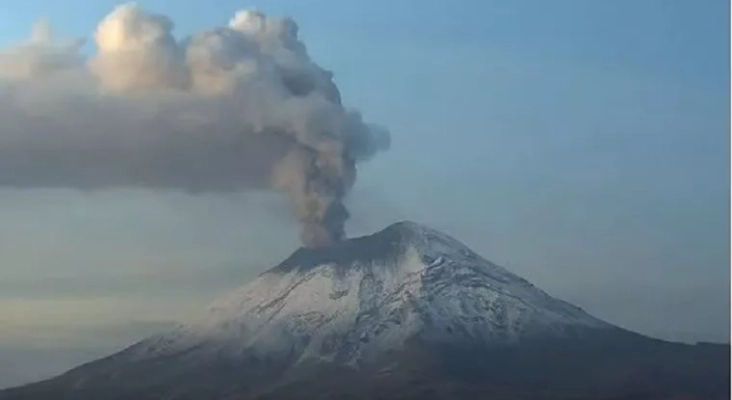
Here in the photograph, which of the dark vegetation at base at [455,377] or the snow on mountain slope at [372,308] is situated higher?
the snow on mountain slope at [372,308]

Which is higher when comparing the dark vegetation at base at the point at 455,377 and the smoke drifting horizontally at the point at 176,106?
the smoke drifting horizontally at the point at 176,106

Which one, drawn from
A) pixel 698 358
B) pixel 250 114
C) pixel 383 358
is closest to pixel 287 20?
pixel 250 114

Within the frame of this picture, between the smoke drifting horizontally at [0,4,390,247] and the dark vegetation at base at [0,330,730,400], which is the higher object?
the smoke drifting horizontally at [0,4,390,247]

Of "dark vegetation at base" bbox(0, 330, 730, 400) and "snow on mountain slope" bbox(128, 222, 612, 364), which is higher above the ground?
"snow on mountain slope" bbox(128, 222, 612, 364)

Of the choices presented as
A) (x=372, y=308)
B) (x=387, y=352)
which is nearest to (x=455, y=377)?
(x=387, y=352)

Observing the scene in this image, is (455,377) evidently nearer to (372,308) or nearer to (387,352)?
(387,352)

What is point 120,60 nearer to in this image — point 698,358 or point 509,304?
point 509,304
